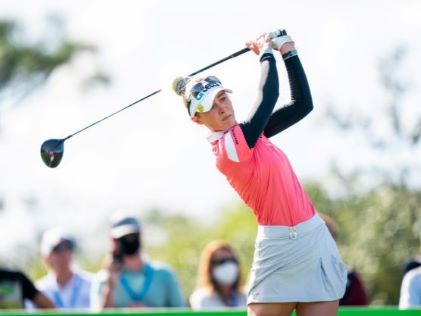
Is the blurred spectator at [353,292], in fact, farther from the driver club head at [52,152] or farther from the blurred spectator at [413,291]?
the driver club head at [52,152]

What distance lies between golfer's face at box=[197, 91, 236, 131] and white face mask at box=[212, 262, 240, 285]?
3.41 m

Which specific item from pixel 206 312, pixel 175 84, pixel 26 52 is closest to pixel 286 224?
pixel 175 84

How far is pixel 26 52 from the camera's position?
38844 mm

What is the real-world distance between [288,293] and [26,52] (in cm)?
3122

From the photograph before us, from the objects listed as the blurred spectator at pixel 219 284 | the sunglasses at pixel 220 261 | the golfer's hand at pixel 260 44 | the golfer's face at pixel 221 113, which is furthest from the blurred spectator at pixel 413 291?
the golfer's face at pixel 221 113

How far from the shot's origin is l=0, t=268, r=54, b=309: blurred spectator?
11.3 m

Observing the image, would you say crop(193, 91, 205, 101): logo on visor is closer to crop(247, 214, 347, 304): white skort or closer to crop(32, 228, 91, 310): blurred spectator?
crop(247, 214, 347, 304): white skort

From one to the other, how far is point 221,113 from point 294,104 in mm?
455

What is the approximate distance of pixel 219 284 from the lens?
11.6 meters

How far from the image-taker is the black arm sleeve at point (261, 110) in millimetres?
8086

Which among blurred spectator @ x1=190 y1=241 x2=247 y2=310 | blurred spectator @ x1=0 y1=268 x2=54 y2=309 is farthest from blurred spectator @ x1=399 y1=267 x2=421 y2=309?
blurred spectator @ x1=0 y1=268 x2=54 y2=309

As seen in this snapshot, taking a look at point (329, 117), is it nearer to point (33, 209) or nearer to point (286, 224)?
point (33, 209)

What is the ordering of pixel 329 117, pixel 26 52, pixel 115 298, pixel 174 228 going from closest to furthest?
pixel 115 298, pixel 329 117, pixel 26 52, pixel 174 228

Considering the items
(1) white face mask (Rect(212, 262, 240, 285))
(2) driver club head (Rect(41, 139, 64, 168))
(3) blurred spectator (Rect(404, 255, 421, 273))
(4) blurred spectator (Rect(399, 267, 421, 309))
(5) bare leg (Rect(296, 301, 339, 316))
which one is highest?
(2) driver club head (Rect(41, 139, 64, 168))
